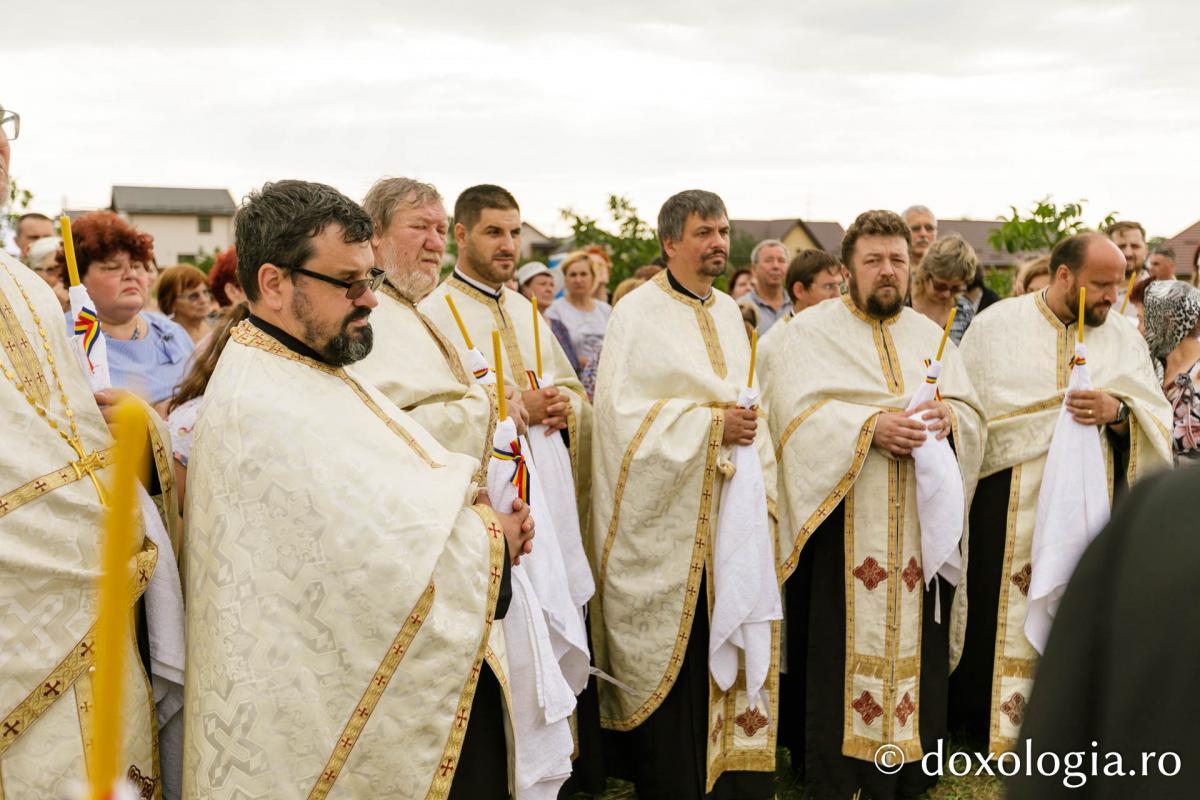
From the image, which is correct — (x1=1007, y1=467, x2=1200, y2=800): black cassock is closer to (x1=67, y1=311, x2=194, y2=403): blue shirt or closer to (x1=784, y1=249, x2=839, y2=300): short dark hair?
(x1=67, y1=311, x2=194, y2=403): blue shirt

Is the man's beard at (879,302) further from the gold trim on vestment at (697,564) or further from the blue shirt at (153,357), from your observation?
the blue shirt at (153,357)

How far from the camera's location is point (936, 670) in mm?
5352

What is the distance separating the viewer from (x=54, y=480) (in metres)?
2.66

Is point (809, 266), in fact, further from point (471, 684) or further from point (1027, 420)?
point (471, 684)

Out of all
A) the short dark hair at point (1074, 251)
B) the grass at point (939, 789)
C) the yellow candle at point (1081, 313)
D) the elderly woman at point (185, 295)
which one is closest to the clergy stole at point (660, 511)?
the grass at point (939, 789)

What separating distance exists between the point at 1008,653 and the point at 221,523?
13.3ft

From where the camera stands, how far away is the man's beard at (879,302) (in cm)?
538

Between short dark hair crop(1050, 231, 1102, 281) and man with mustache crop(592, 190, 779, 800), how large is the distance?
5.75 ft

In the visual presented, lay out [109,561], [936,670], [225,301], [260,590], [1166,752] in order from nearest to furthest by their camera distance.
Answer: [109,561], [1166,752], [260,590], [225,301], [936,670]

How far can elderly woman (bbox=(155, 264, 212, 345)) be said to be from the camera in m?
6.38

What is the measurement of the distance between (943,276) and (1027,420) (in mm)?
1142

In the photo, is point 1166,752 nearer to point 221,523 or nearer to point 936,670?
point 221,523

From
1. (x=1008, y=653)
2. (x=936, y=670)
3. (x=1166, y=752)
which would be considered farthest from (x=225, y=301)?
(x=1166, y=752)

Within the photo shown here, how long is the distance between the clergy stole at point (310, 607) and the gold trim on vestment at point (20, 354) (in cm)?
38
